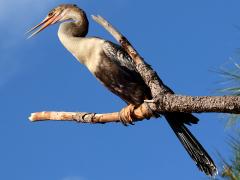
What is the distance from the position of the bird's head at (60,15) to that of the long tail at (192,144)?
56.9 inches

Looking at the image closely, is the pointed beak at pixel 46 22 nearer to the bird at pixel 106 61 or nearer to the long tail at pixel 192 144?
the bird at pixel 106 61

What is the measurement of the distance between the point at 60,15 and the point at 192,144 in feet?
6.35

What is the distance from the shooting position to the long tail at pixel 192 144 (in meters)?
3.61

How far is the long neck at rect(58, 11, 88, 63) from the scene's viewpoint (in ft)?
15.3

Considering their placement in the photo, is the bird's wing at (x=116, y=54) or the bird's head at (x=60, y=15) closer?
the bird's wing at (x=116, y=54)

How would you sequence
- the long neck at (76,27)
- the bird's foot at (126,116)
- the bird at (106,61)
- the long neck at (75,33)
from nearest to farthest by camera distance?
the bird's foot at (126,116) < the bird at (106,61) < the long neck at (75,33) < the long neck at (76,27)

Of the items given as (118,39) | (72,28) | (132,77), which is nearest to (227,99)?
(118,39)

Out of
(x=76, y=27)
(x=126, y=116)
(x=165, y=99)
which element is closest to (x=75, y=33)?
(x=76, y=27)

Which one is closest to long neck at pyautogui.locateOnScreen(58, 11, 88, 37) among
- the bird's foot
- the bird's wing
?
the bird's wing

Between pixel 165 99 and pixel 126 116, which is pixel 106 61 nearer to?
pixel 126 116

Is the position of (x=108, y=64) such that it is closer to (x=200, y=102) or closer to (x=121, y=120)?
(x=121, y=120)

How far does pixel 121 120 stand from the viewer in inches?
161

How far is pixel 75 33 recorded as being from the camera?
4.86 meters

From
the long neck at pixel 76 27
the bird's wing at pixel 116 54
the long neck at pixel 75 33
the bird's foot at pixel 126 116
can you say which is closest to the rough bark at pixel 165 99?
the bird's foot at pixel 126 116
